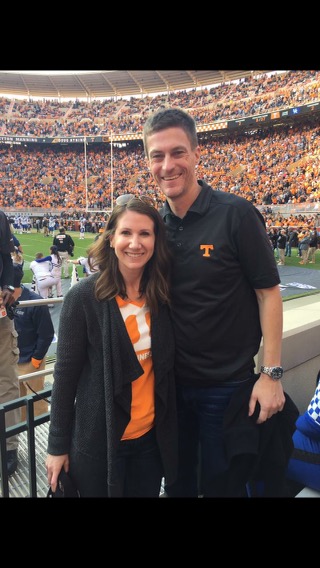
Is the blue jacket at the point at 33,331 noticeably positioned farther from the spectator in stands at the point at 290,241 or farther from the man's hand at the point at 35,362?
the spectator in stands at the point at 290,241

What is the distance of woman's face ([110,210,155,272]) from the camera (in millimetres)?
1425

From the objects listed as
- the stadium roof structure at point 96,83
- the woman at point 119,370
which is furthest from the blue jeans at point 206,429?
the stadium roof structure at point 96,83

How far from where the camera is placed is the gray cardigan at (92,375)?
4.50ft

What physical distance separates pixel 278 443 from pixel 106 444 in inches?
25.1

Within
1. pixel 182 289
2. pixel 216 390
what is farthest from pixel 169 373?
pixel 182 289

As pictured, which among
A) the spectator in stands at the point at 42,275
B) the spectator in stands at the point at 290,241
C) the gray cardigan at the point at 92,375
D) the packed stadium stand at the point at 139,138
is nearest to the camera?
the gray cardigan at the point at 92,375

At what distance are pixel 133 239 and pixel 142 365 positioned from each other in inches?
17.6

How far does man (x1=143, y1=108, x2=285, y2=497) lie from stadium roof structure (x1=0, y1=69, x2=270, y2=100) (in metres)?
43.0

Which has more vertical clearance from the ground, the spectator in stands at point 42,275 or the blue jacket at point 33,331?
the blue jacket at point 33,331

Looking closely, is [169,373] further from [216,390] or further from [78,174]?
[78,174]

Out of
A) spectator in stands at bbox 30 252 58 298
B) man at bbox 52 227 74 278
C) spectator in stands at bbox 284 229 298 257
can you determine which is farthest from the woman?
spectator in stands at bbox 284 229 298 257

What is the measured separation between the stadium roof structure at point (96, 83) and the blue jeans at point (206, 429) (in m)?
43.4

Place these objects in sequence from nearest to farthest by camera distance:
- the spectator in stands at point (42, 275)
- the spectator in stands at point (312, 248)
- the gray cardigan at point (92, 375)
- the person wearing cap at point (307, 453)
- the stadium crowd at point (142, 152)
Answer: the gray cardigan at point (92, 375)
the person wearing cap at point (307, 453)
the spectator in stands at point (42, 275)
the spectator in stands at point (312, 248)
the stadium crowd at point (142, 152)

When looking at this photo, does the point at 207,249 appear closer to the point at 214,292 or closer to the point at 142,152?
the point at 214,292
